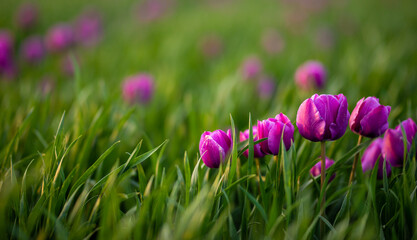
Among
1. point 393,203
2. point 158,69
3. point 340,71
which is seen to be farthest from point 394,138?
point 158,69

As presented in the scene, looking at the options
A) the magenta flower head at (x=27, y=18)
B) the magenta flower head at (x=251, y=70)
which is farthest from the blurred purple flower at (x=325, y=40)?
the magenta flower head at (x=27, y=18)

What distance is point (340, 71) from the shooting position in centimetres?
210

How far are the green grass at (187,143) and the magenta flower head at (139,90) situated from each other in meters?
0.05

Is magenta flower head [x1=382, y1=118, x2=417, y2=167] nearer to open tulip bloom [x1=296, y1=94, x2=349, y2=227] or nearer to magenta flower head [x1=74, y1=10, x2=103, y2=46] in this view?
open tulip bloom [x1=296, y1=94, x2=349, y2=227]

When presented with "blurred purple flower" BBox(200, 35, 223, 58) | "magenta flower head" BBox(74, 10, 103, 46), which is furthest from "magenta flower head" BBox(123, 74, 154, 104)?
"magenta flower head" BBox(74, 10, 103, 46)

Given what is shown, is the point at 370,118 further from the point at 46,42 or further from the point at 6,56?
the point at 46,42

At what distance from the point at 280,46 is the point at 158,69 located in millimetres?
1163

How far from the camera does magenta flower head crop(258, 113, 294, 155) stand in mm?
669

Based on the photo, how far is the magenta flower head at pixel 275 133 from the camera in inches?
26.3

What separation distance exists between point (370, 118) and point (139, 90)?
1.13 m

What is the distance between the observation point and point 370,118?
68 centimetres

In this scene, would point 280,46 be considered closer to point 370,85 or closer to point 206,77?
point 206,77

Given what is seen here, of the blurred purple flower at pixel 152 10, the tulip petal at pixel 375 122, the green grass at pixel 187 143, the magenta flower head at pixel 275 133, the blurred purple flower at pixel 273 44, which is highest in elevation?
the blurred purple flower at pixel 152 10

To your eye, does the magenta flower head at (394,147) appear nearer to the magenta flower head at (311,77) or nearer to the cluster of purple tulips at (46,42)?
the magenta flower head at (311,77)
